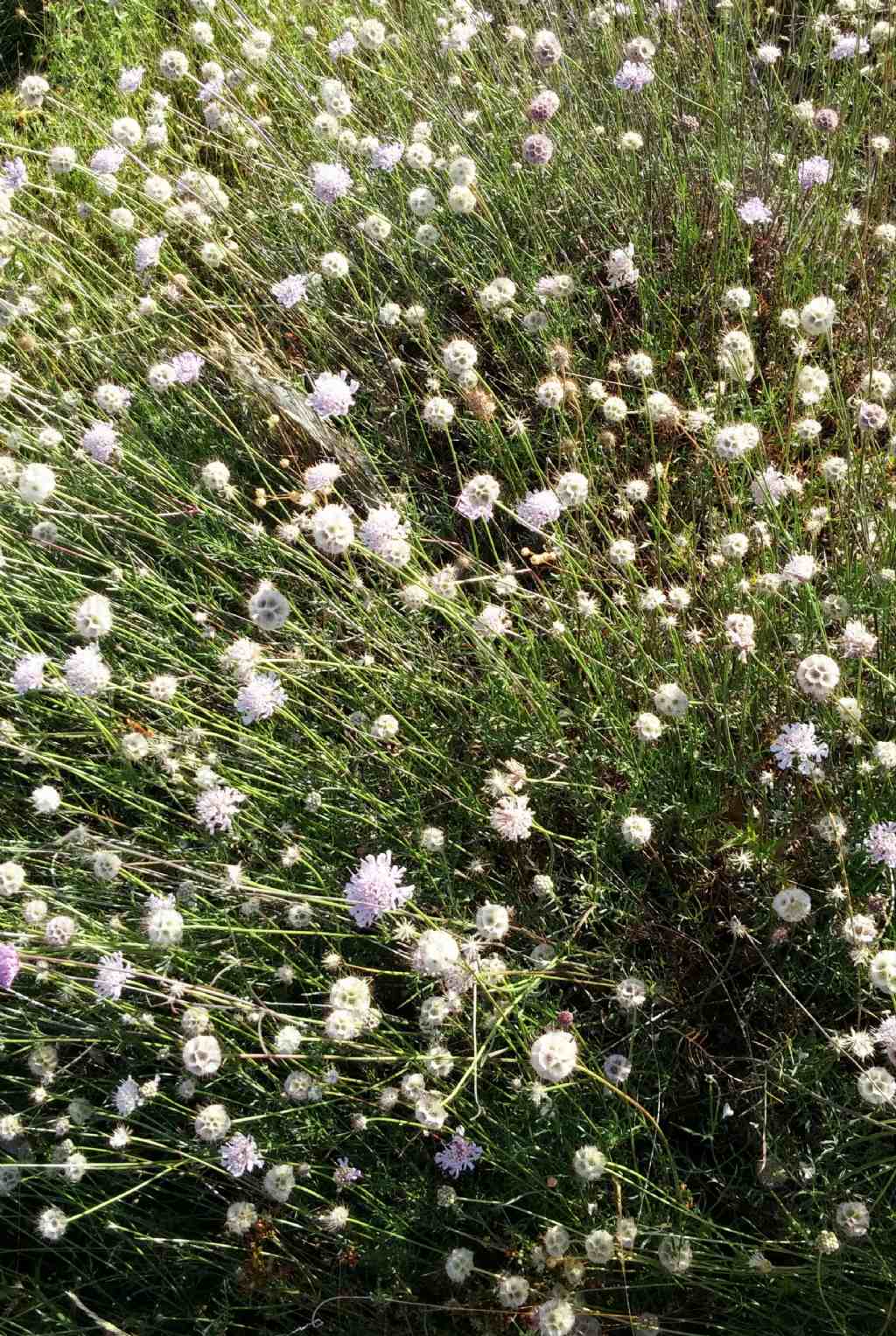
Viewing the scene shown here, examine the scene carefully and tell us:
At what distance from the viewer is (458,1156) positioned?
208cm

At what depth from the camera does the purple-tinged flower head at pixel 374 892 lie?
6.43ft

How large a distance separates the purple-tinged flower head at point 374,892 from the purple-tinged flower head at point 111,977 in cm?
49

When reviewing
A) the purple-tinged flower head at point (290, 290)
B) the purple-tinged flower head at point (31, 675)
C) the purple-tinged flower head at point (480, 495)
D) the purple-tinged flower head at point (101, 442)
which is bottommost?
the purple-tinged flower head at point (31, 675)

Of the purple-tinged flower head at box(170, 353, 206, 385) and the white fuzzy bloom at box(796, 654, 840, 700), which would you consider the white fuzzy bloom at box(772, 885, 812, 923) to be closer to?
the white fuzzy bloom at box(796, 654, 840, 700)

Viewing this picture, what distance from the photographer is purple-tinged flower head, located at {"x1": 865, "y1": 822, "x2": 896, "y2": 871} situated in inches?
75.7

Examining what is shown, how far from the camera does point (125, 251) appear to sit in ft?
13.4

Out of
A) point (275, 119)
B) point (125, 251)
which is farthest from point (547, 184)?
point (125, 251)

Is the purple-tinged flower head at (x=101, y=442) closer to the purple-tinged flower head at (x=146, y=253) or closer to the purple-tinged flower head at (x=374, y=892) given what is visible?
the purple-tinged flower head at (x=146, y=253)

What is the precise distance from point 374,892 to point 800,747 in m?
0.90

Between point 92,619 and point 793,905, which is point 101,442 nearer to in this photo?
point 92,619

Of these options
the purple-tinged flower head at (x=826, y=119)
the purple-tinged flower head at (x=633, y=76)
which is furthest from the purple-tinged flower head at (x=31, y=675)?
the purple-tinged flower head at (x=826, y=119)

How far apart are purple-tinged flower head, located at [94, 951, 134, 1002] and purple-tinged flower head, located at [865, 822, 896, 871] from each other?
1.50m

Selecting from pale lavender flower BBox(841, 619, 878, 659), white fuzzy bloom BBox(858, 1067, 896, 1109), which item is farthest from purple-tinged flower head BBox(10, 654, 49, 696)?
white fuzzy bloom BBox(858, 1067, 896, 1109)

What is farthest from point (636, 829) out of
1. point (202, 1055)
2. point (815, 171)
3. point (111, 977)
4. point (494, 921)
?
point (815, 171)
